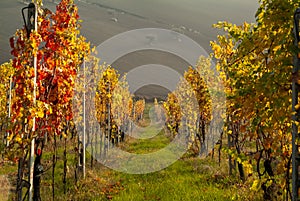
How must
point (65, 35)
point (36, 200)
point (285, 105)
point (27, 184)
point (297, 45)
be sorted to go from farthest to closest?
point (36, 200) → point (65, 35) → point (27, 184) → point (285, 105) → point (297, 45)

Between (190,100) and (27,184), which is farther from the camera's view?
(190,100)

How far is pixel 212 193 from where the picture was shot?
8.02m

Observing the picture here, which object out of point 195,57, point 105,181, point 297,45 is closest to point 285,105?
point 297,45

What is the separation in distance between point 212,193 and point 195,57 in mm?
10899

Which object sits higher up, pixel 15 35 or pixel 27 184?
pixel 15 35

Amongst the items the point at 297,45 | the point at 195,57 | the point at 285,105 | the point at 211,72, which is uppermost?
the point at 195,57

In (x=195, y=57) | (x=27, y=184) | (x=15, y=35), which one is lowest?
(x=27, y=184)

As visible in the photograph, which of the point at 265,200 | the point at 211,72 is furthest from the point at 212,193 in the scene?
the point at 211,72

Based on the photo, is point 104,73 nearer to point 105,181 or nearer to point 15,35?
point 105,181

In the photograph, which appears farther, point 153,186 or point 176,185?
point 153,186

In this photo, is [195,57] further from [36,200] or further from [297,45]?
[297,45]

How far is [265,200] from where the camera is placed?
20.8 ft

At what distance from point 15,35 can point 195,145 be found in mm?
15331

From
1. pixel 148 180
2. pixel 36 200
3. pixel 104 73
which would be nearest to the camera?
pixel 36 200
